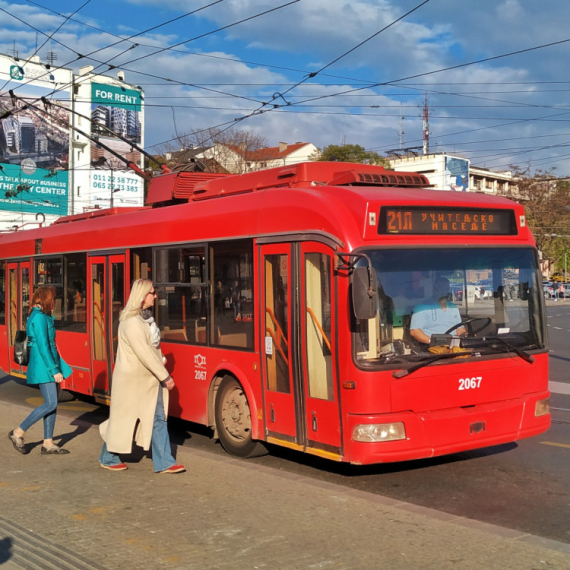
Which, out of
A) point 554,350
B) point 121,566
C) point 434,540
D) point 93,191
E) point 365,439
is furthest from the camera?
point 93,191

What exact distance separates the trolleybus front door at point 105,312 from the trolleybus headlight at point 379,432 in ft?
16.2

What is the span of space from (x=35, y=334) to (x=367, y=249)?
3.69m

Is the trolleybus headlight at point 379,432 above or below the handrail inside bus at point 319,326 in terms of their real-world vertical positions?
below

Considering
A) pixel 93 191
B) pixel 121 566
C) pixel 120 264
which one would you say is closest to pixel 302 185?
pixel 120 264

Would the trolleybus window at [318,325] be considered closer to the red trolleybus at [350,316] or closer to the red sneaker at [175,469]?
the red trolleybus at [350,316]

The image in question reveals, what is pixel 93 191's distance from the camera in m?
72.8

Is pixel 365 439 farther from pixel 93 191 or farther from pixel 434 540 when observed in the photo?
pixel 93 191

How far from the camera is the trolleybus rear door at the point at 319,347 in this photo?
720 cm

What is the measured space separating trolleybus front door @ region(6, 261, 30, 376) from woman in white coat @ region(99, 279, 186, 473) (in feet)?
23.8

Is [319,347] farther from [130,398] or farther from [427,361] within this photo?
[130,398]

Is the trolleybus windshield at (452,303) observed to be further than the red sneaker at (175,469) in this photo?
No

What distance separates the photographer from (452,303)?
7.33 metres

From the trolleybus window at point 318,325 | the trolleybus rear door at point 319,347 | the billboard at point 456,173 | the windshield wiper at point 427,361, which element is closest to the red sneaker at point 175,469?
the trolleybus rear door at point 319,347

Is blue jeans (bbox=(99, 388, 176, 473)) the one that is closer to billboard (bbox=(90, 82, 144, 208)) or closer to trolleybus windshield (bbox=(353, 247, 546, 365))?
trolleybus windshield (bbox=(353, 247, 546, 365))
